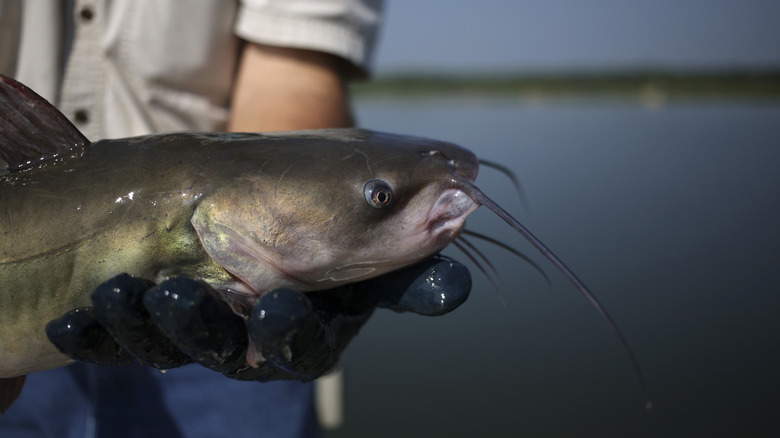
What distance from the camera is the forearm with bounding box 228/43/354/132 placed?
2152 mm

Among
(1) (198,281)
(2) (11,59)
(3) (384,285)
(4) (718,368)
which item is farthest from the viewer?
(4) (718,368)

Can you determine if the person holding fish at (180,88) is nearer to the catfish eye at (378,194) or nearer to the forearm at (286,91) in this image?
the forearm at (286,91)

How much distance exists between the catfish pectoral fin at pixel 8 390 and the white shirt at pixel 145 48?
0.80 m

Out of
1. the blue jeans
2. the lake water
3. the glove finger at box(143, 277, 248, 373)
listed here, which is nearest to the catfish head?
the glove finger at box(143, 277, 248, 373)

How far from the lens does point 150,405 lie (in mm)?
2271

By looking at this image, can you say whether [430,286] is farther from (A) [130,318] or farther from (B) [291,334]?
(A) [130,318]

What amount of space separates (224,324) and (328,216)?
30 cm

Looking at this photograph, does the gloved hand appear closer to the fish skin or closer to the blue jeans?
the fish skin

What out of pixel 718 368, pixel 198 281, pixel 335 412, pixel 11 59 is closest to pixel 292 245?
pixel 198 281

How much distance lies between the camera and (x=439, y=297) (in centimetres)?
150

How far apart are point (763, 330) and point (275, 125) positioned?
584 cm

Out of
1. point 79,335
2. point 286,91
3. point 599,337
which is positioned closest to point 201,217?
point 79,335

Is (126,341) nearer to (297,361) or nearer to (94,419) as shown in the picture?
(297,361)

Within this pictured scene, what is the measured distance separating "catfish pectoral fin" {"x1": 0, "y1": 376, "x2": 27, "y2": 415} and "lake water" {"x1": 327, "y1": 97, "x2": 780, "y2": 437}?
3522mm
